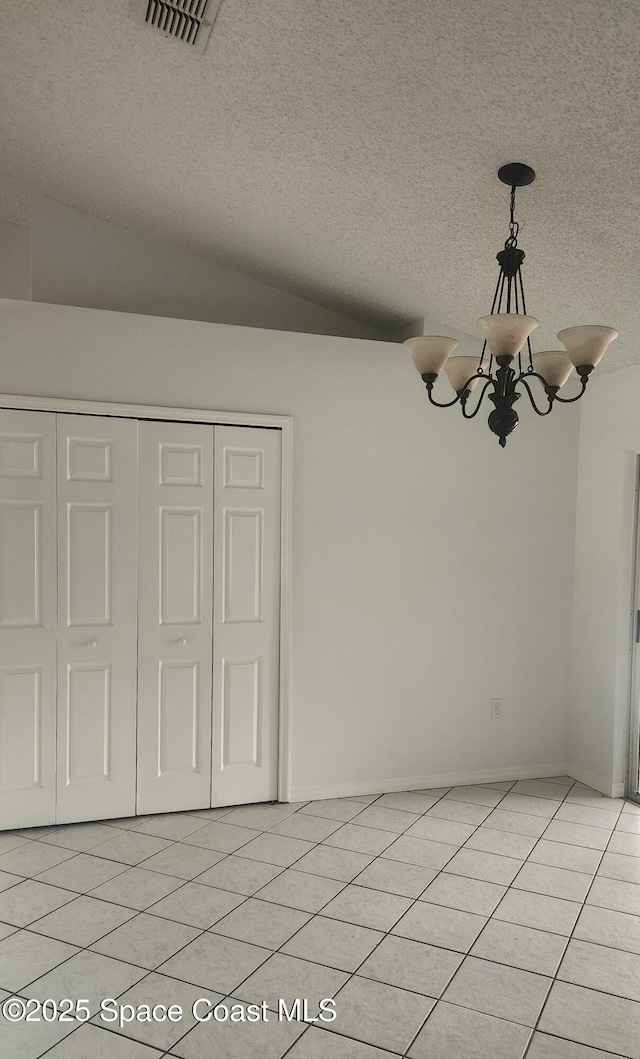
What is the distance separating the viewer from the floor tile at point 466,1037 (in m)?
2.21

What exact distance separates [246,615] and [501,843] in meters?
1.71

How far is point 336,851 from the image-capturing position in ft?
11.6

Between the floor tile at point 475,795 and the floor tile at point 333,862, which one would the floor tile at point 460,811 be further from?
the floor tile at point 333,862

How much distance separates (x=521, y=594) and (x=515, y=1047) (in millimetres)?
2686

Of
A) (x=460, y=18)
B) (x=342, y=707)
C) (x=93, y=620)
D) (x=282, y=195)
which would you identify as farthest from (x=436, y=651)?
(x=460, y=18)

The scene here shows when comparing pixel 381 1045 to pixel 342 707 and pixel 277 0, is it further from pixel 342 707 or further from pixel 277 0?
pixel 277 0

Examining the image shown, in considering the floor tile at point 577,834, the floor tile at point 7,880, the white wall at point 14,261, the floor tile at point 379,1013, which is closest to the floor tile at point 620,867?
the floor tile at point 577,834

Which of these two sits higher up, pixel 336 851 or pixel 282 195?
pixel 282 195

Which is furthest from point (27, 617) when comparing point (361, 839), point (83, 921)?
point (361, 839)

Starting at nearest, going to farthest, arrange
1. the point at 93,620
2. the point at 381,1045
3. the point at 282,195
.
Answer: the point at 381,1045 → the point at 282,195 → the point at 93,620

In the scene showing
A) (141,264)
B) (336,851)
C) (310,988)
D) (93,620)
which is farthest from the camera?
(141,264)

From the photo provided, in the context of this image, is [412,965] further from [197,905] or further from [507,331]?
[507,331]

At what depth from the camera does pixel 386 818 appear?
13.0ft

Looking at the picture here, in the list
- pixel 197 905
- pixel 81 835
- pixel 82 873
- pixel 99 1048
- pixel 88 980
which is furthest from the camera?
pixel 81 835
